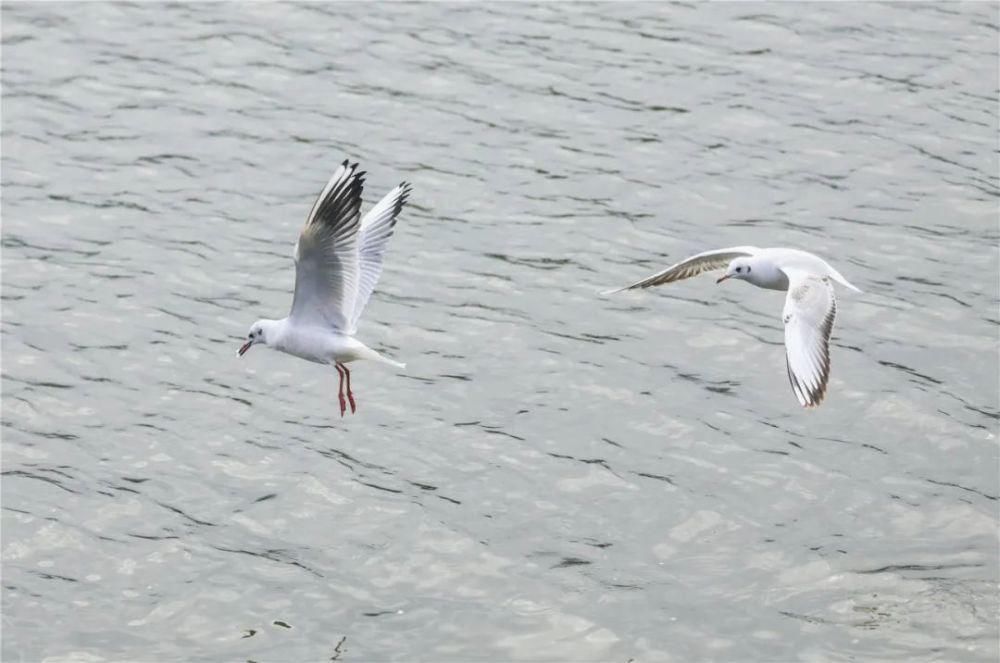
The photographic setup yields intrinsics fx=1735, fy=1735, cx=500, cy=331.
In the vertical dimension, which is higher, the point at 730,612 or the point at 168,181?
the point at 168,181

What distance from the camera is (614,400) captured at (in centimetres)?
1491

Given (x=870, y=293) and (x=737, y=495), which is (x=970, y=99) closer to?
(x=870, y=293)

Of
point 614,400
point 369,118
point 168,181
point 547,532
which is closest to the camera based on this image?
point 547,532

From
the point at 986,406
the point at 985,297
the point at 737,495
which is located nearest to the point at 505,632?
the point at 737,495

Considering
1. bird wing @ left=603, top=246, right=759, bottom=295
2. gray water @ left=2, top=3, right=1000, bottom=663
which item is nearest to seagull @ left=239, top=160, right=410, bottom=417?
gray water @ left=2, top=3, right=1000, bottom=663

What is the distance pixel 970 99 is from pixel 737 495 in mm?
8605

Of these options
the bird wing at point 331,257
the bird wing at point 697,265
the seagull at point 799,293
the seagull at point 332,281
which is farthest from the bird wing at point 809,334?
the bird wing at point 331,257

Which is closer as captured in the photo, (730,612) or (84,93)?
(730,612)

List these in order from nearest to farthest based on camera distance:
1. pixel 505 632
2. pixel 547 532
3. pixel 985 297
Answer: pixel 505 632 → pixel 547 532 → pixel 985 297

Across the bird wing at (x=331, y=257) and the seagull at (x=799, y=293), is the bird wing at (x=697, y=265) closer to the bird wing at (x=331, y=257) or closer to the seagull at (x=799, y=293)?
the seagull at (x=799, y=293)

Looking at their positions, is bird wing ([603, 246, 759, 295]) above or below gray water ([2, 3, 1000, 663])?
above

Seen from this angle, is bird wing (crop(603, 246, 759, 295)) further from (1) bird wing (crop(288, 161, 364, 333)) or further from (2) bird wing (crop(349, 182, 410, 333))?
(1) bird wing (crop(288, 161, 364, 333))

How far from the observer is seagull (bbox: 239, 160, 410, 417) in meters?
12.2

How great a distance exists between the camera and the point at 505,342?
51.7 feet
